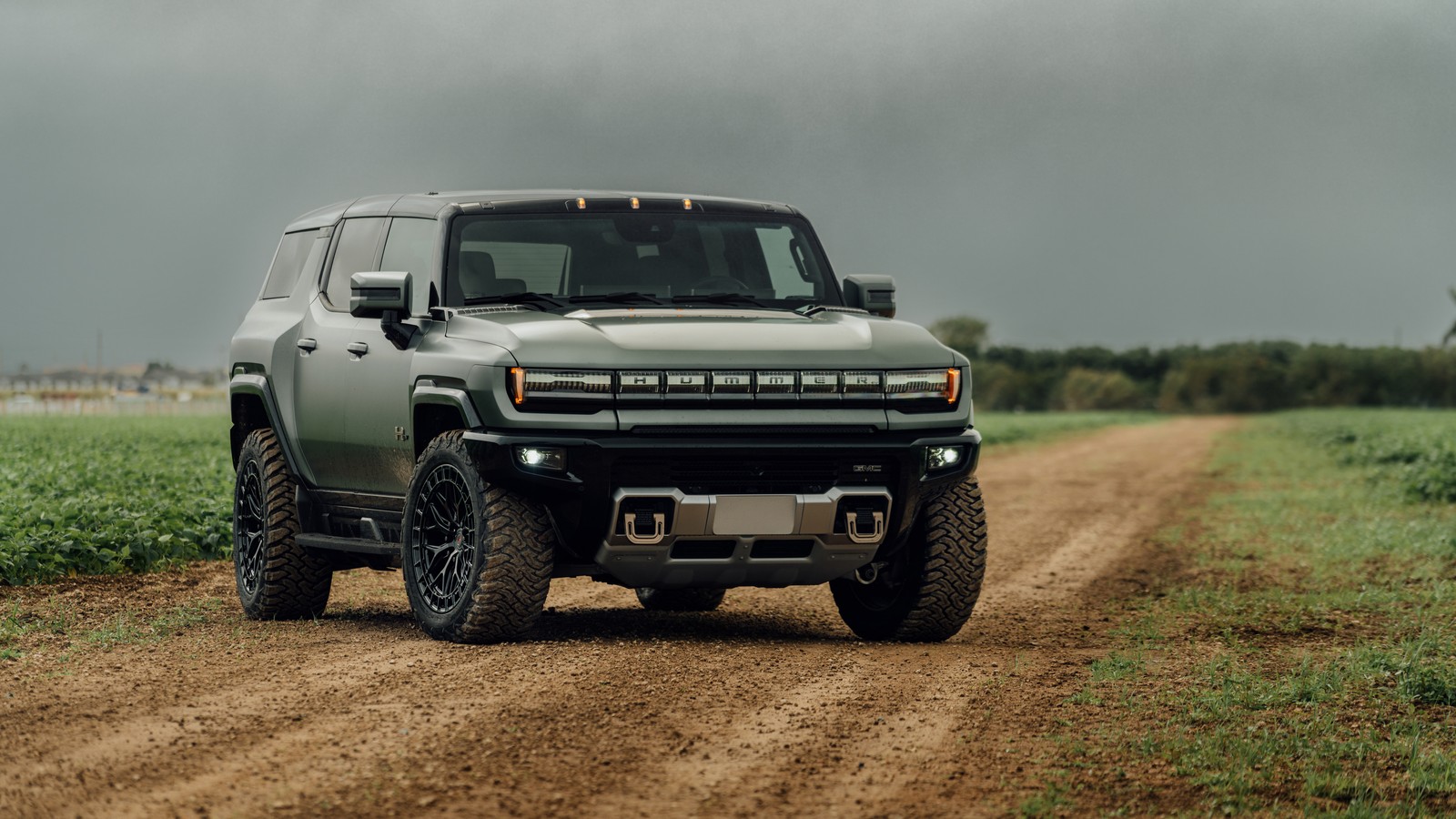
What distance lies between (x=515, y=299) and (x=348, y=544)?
1746mm

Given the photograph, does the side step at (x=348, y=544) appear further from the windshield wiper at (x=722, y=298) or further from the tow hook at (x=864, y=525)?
the tow hook at (x=864, y=525)

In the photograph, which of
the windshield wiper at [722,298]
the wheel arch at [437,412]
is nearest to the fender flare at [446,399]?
the wheel arch at [437,412]

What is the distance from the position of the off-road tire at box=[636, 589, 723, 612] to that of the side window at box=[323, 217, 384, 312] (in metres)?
2.66

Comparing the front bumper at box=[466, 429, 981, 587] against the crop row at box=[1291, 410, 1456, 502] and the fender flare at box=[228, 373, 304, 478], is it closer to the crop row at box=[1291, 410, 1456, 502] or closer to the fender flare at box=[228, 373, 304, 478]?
the fender flare at box=[228, 373, 304, 478]

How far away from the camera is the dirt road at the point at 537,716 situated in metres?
5.56

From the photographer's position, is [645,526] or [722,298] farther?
[722,298]

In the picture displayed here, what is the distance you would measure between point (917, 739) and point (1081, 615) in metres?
5.00

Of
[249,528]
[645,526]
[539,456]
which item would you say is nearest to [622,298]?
[539,456]

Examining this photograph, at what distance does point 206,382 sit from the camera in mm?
166500

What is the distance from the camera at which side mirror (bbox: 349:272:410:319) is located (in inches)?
336

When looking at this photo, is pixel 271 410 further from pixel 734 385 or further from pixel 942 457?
pixel 942 457

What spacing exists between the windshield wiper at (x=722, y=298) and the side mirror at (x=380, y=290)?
1389mm

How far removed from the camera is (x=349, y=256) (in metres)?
10.1

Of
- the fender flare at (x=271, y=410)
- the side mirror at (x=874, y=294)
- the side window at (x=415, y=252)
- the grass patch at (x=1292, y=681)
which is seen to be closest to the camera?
the grass patch at (x=1292, y=681)
